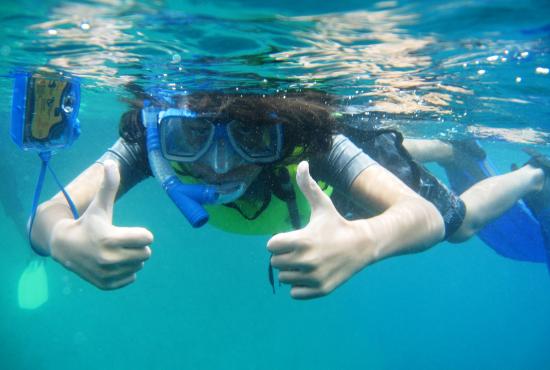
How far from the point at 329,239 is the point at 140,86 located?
7.48 m

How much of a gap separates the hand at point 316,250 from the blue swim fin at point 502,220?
830 centimetres

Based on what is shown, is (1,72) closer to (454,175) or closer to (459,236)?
(459,236)

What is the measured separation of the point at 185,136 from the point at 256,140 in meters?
0.84

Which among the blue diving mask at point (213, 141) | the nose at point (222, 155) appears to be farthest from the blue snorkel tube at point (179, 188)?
the nose at point (222, 155)

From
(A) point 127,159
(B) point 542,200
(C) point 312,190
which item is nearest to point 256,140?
(A) point 127,159

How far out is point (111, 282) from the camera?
10.1ft

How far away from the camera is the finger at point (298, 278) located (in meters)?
2.71

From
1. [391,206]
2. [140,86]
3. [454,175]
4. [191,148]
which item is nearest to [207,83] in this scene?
[140,86]

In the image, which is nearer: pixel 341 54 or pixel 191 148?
pixel 191 148

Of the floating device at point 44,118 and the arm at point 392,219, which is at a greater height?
the floating device at point 44,118

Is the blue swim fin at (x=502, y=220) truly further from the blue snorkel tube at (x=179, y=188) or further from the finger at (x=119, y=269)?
the finger at (x=119, y=269)

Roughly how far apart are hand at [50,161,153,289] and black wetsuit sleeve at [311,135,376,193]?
2323 millimetres

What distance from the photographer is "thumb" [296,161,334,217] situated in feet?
9.00

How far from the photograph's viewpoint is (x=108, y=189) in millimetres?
2975
